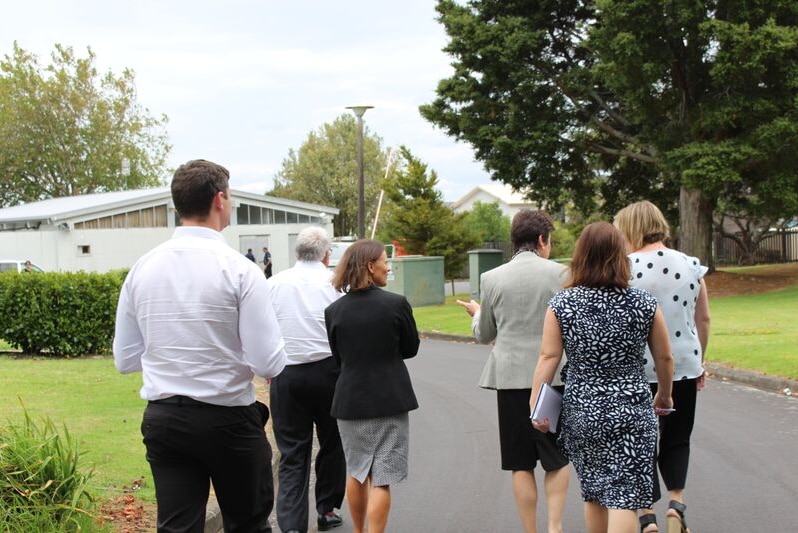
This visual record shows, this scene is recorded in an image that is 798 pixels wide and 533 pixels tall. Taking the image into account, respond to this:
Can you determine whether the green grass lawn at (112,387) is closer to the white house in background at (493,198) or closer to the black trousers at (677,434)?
the black trousers at (677,434)

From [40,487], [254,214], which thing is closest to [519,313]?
[40,487]

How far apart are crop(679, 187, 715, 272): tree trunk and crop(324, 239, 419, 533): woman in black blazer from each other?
25021 mm

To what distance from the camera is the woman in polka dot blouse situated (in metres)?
5.72

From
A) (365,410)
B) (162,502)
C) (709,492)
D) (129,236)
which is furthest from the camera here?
(129,236)

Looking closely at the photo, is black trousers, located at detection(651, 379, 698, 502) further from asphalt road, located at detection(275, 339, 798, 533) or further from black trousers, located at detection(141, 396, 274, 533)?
black trousers, located at detection(141, 396, 274, 533)

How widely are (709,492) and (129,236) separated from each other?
38.3 m

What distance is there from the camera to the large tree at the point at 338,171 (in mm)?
68625

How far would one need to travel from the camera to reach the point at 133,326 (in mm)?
4129

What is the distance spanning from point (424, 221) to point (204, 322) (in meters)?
29.9

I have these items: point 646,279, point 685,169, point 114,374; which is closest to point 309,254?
point 646,279

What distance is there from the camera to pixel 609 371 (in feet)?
15.5

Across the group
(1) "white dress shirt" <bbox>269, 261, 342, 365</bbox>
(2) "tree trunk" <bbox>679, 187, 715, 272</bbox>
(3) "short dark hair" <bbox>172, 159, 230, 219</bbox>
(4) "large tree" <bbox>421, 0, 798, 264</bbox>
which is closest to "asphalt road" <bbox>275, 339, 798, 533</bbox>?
(1) "white dress shirt" <bbox>269, 261, 342, 365</bbox>

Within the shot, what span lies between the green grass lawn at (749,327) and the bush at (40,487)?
31.1ft

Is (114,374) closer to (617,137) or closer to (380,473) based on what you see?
(380,473)
